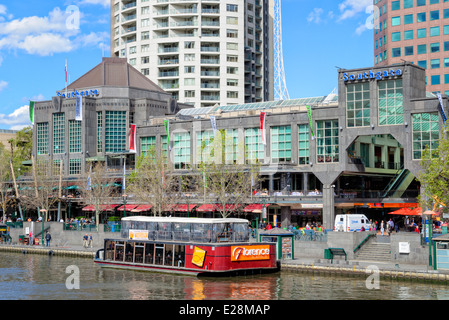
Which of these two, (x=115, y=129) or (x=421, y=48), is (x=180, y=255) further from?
(x=421, y=48)

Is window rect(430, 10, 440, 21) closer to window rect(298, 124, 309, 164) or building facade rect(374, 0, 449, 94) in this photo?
building facade rect(374, 0, 449, 94)

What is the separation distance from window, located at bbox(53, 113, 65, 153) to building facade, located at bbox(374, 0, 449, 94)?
59282mm

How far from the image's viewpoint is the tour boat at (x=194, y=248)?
2013 inches

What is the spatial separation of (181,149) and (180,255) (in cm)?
4468

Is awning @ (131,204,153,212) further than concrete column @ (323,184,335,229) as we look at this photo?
Yes

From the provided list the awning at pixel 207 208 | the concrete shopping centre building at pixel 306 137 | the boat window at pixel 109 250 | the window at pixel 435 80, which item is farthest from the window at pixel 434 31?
the boat window at pixel 109 250

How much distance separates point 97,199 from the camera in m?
90.9

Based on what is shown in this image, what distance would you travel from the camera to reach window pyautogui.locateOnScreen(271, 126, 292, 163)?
87.9 m

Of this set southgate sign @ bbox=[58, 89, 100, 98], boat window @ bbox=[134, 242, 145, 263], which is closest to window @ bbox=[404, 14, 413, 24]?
southgate sign @ bbox=[58, 89, 100, 98]

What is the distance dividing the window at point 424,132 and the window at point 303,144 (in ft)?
50.7

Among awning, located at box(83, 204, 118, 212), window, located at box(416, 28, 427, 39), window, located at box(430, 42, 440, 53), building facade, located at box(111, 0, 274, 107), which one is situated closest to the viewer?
awning, located at box(83, 204, 118, 212)

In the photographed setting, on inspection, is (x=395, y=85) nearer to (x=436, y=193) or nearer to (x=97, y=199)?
(x=436, y=193)

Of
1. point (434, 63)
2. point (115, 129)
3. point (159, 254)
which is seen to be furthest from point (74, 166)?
point (434, 63)

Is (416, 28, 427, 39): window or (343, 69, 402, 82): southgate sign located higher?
(416, 28, 427, 39): window
